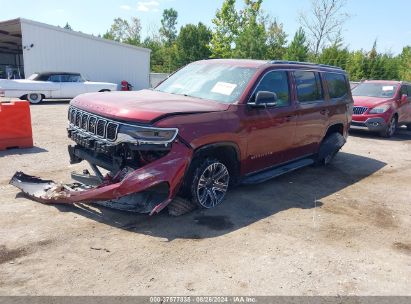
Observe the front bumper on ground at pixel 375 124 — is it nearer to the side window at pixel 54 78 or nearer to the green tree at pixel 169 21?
the side window at pixel 54 78

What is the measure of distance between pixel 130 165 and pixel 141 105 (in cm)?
73

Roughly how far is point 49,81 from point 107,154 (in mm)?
14520

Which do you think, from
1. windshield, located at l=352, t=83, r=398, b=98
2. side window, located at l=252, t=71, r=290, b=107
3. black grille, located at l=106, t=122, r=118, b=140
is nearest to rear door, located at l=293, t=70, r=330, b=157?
side window, located at l=252, t=71, r=290, b=107

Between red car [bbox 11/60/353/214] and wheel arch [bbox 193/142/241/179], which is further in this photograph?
wheel arch [bbox 193/142/241/179]

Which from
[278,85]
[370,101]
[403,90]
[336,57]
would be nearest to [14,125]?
[278,85]

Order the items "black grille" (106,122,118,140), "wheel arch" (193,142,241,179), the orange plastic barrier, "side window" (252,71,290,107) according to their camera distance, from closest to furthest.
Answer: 1. "black grille" (106,122,118,140)
2. "wheel arch" (193,142,241,179)
3. "side window" (252,71,290,107)
4. the orange plastic barrier

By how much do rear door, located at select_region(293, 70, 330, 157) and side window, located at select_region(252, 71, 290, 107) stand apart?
0.98ft

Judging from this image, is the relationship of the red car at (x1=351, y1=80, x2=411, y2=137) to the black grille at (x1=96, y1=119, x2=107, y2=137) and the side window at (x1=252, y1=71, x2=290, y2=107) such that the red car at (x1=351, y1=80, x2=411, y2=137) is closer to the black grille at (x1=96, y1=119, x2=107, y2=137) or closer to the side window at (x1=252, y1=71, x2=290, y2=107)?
the side window at (x1=252, y1=71, x2=290, y2=107)

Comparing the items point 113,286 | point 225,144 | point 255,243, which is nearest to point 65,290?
point 113,286

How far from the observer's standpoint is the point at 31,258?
3.72 meters

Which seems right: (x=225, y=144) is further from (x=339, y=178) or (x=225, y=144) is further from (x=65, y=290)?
(x=339, y=178)

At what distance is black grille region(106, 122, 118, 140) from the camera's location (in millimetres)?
4371

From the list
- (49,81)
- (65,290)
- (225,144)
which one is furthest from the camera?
(49,81)

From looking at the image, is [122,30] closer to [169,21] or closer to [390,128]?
[169,21]
